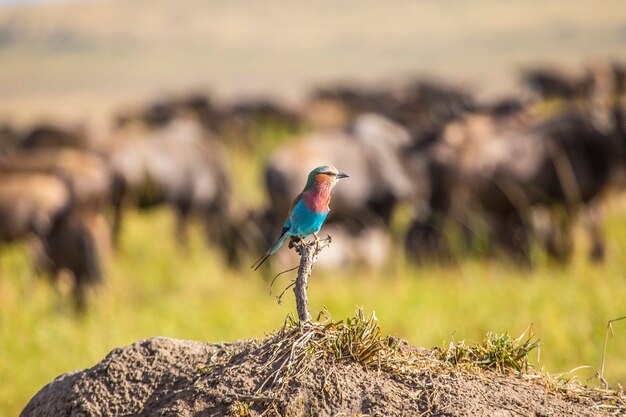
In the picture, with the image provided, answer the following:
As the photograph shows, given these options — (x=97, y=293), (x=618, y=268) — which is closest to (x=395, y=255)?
(x=618, y=268)

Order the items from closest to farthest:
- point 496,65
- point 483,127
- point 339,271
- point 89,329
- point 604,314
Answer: point 604,314, point 89,329, point 339,271, point 483,127, point 496,65

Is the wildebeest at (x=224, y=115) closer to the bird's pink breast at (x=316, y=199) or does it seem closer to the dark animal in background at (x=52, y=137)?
the dark animal in background at (x=52, y=137)

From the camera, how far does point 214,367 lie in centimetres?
285

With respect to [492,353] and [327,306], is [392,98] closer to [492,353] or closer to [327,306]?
[327,306]

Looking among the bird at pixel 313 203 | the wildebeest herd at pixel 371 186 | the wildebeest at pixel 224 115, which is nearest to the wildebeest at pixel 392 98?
the wildebeest at pixel 224 115

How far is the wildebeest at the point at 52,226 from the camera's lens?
9.56 meters

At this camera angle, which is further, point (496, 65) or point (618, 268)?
point (496, 65)

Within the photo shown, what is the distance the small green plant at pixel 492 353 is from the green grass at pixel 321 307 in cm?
264

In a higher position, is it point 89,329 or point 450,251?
point 450,251

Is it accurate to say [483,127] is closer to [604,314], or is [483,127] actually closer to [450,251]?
[450,251]

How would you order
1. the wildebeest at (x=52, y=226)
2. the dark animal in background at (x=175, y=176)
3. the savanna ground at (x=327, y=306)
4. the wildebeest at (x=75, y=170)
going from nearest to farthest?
the savanna ground at (x=327, y=306)
the wildebeest at (x=52, y=226)
the wildebeest at (x=75, y=170)
the dark animal in background at (x=175, y=176)

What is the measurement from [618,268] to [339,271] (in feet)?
10.6

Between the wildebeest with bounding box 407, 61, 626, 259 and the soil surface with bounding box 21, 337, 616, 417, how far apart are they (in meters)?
7.28

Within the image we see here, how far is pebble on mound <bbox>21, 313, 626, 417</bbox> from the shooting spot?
2.62 m
